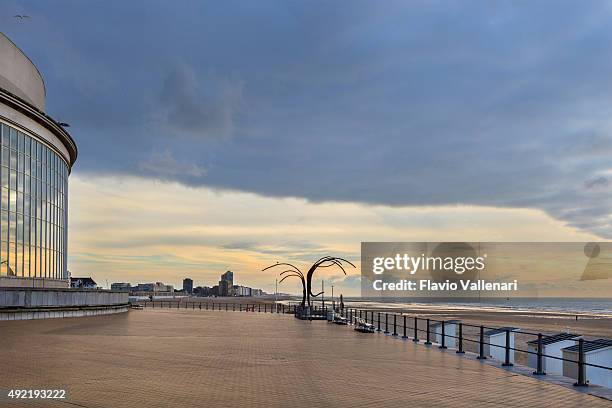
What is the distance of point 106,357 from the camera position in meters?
17.1

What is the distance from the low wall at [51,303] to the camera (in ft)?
114

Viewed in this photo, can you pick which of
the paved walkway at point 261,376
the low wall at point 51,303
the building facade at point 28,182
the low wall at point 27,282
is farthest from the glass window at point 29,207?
the paved walkway at point 261,376

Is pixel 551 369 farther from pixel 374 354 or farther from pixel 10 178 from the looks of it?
pixel 10 178

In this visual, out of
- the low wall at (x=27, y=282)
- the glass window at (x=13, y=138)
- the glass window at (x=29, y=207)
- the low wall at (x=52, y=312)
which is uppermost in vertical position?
the glass window at (x=13, y=138)

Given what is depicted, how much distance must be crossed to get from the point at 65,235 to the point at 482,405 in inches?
2106

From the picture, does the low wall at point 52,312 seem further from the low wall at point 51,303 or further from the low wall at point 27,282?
the low wall at point 27,282

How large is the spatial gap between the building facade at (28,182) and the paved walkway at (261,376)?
1049 inches

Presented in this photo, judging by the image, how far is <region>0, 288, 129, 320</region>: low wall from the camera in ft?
114

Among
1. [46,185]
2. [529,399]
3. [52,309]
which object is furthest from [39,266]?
[529,399]

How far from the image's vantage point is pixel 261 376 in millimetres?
13766

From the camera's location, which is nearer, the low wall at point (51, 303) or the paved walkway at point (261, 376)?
the paved walkway at point (261, 376)

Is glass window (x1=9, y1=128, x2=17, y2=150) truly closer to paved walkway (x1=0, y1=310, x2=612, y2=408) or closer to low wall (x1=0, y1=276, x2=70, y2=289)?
low wall (x1=0, y1=276, x2=70, y2=289)

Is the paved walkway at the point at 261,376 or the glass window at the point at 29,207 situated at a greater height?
the glass window at the point at 29,207

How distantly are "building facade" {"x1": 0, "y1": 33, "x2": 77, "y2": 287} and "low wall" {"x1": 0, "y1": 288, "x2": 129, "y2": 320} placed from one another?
6572 mm
